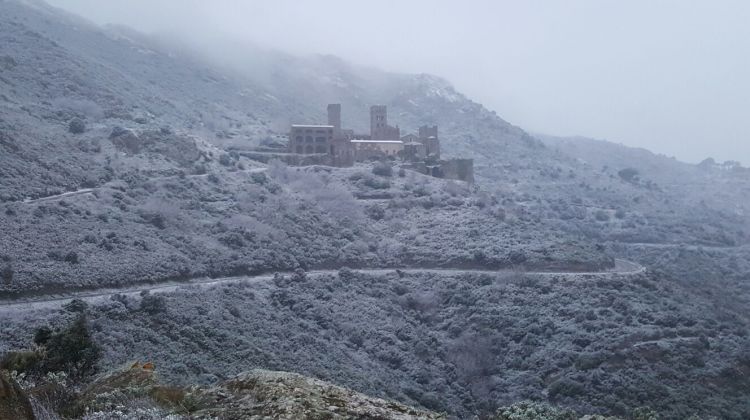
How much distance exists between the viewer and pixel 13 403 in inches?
315

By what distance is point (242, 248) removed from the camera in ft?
118

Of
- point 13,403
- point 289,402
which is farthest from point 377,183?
point 13,403

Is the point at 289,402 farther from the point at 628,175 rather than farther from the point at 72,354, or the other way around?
the point at 628,175

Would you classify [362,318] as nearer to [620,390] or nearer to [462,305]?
[462,305]

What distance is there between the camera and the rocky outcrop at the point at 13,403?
7836 mm

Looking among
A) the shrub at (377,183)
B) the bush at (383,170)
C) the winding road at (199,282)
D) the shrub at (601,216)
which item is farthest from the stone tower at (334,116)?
the winding road at (199,282)

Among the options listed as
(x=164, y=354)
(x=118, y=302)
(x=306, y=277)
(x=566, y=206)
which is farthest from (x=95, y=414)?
(x=566, y=206)

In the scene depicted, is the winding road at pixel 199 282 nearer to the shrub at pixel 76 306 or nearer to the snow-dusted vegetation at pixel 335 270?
the snow-dusted vegetation at pixel 335 270

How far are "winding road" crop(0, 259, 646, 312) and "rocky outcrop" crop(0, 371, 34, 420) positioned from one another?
17.1 m

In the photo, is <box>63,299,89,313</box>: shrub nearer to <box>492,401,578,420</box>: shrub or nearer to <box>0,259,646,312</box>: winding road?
<box>0,259,646,312</box>: winding road

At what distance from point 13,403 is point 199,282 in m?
23.8

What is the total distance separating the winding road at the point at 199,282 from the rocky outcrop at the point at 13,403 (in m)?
17.1

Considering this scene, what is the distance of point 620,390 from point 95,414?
19.5 meters

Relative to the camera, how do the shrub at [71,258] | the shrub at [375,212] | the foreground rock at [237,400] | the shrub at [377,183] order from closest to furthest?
the foreground rock at [237,400] < the shrub at [71,258] < the shrub at [375,212] < the shrub at [377,183]
